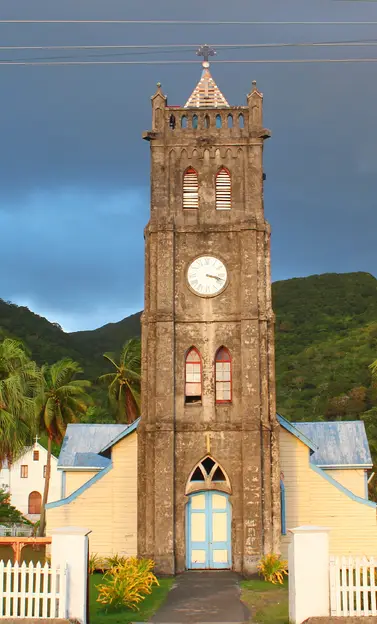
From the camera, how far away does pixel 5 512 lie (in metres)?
50.1

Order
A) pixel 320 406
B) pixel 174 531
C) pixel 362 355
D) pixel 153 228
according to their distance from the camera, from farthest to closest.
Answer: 1. pixel 362 355
2. pixel 320 406
3. pixel 153 228
4. pixel 174 531

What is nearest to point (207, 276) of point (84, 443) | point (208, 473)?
point (208, 473)

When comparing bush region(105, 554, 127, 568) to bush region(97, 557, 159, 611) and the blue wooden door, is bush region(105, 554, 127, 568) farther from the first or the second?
bush region(97, 557, 159, 611)

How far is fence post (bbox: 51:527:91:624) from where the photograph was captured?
17031 mm

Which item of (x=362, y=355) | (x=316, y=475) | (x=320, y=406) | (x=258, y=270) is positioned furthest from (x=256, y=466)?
(x=362, y=355)

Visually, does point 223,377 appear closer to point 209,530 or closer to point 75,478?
point 209,530

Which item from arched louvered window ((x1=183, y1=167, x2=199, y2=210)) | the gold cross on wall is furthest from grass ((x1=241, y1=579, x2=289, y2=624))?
arched louvered window ((x1=183, y1=167, x2=199, y2=210))

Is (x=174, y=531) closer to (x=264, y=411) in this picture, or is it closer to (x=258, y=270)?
(x=264, y=411)

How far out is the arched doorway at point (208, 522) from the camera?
27.2 m

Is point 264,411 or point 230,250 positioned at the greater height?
point 230,250

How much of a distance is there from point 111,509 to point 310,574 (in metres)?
14.0

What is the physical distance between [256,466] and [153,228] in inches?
339

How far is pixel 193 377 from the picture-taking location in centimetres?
2822

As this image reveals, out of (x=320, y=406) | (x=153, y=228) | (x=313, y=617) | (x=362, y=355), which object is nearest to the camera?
(x=313, y=617)
